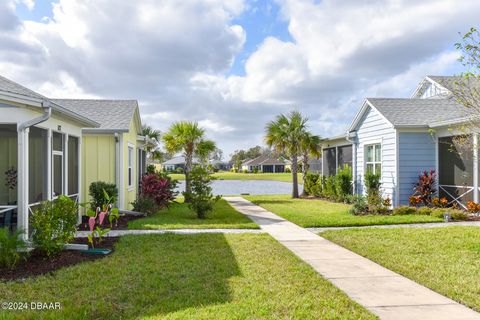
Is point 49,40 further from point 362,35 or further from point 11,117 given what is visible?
point 362,35

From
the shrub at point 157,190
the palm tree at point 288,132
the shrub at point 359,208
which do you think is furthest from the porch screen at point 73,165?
the palm tree at point 288,132

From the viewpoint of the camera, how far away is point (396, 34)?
499 inches

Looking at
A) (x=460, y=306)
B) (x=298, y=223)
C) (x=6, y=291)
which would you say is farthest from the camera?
(x=298, y=223)

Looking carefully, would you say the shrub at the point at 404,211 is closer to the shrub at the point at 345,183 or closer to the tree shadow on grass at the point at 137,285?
the shrub at the point at 345,183

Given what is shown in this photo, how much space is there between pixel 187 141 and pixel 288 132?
567 centimetres

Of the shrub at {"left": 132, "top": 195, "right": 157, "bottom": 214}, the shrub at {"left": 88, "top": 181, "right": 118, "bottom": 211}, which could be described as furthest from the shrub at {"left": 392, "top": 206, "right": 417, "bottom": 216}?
the shrub at {"left": 88, "top": 181, "right": 118, "bottom": 211}

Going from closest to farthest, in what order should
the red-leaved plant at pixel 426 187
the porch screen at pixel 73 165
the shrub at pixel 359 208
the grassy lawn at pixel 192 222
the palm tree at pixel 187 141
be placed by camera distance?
the grassy lawn at pixel 192 222, the porch screen at pixel 73 165, the shrub at pixel 359 208, the red-leaved plant at pixel 426 187, the palm tree at pixel 187 141

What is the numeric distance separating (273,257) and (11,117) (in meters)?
5.41

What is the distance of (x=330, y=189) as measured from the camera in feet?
62.5

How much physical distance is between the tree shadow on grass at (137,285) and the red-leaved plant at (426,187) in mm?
8818

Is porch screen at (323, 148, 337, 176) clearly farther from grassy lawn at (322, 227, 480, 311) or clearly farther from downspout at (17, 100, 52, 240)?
downspout at (17, 100, 52, 240)

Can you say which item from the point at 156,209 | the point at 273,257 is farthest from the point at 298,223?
the point at 156,209

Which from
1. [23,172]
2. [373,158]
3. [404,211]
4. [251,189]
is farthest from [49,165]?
[251,189]

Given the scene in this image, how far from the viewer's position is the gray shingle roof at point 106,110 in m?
12.7
